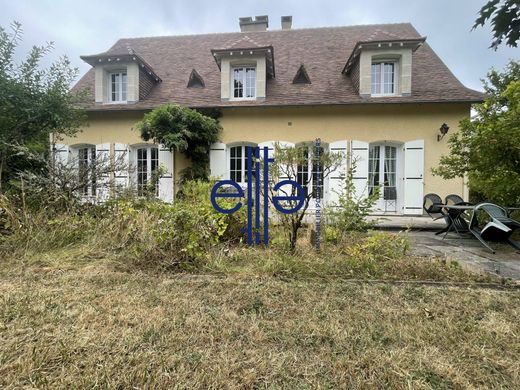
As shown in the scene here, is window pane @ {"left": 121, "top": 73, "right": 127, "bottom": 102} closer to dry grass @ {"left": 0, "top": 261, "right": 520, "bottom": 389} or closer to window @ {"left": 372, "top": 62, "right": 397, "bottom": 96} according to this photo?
dry grass @ {"left": 0, "top": 261, "right": 520, "bottom": 389}

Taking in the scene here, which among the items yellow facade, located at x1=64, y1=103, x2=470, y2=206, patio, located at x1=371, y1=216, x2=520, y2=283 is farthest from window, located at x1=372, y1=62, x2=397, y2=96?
patio, located at x1=371, y1=216, x2=520, y2=283

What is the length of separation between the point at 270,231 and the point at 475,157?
4026 millimetres

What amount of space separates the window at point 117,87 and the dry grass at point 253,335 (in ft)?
25.2

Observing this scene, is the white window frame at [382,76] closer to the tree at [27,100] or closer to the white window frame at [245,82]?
the white window frame at [245,82]

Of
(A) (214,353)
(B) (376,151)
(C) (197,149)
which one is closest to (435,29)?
(B) (376,151)

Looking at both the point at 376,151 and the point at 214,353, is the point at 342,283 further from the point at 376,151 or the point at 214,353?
the point at 376,151

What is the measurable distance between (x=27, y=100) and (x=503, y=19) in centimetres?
754

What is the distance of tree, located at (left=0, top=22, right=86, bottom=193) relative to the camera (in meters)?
5.39

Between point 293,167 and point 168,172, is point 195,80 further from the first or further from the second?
point 293,167

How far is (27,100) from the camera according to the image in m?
5.57

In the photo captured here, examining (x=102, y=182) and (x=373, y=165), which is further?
(x=373, y=165)

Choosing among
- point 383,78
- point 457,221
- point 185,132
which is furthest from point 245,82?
point 457,221

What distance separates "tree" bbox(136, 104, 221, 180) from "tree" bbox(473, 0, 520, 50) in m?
6.45

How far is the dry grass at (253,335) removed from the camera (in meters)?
1.49
